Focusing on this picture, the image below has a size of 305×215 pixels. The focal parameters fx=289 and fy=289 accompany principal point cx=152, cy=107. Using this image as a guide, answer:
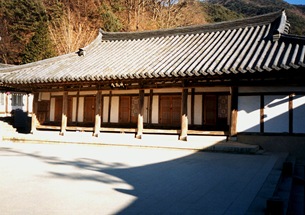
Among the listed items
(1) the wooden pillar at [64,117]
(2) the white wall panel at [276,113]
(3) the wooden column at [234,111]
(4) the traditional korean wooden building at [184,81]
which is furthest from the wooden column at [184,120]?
(1) the wooden pillar at [64,117]

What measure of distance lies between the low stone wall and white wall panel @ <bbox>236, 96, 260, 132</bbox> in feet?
1.05

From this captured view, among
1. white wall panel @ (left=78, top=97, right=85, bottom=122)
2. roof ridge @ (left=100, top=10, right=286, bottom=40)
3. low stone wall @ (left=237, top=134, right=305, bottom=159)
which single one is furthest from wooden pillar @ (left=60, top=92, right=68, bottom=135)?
low stone wall @ (left=237, top=134, right=305, bottom=159)

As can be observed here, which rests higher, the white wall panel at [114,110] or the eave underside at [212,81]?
the eave underside at [212,81]

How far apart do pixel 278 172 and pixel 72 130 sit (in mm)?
11058

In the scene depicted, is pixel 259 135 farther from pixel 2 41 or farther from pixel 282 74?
pixel 2 41

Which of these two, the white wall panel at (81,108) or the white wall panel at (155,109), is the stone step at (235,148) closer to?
the white wall panel at (155,109)

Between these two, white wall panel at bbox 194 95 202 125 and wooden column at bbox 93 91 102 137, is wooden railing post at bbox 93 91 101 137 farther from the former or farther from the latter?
white wall panel at bbox 194 95 202 125

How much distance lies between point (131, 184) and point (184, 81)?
7254 mm

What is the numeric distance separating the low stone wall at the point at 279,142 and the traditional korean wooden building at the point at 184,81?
0.18 meters

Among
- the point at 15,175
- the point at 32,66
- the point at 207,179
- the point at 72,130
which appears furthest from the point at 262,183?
the point at 32,66

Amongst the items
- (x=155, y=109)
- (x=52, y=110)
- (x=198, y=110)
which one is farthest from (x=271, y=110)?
(x=52, y=110)

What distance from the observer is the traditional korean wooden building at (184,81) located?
425 inches

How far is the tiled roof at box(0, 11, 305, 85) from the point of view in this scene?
10.8m

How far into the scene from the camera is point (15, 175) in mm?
6312
